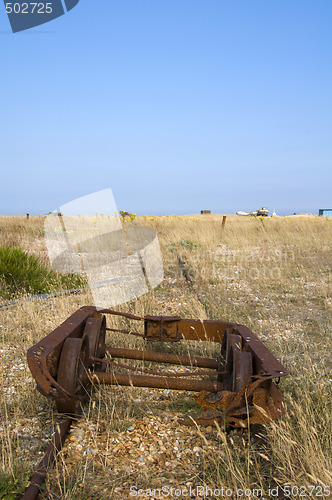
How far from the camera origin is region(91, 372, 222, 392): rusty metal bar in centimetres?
285

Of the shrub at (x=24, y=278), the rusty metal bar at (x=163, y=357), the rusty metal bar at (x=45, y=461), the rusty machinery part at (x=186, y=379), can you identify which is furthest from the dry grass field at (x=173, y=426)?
the shrub at (x=24, y=278)

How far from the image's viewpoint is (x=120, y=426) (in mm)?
2818

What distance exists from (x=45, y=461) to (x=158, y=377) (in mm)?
957

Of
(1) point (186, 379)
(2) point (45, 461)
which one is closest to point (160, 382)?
(1) point (186, 379)

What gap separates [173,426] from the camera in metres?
2.87

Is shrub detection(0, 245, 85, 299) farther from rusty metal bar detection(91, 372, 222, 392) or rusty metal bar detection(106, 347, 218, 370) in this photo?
rusty metal bar detection(91, 372, 222, 392)

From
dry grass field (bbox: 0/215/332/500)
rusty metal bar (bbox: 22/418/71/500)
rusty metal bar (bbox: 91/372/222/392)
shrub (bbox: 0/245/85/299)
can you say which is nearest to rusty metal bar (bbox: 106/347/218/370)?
dry grass field (bbox: 0/215/332/500)

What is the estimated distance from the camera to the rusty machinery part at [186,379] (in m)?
2.46

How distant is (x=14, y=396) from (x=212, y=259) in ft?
26.2

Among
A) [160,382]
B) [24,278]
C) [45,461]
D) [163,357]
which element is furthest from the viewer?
[24,278]

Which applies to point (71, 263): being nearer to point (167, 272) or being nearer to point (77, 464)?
point (167, 272)

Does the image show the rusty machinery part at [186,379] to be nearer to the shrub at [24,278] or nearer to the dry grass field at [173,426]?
the dry grass field at [173,426]

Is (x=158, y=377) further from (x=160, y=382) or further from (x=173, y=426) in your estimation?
(x=173, y=426)

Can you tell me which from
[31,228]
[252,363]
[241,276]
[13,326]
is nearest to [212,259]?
[241,276]
